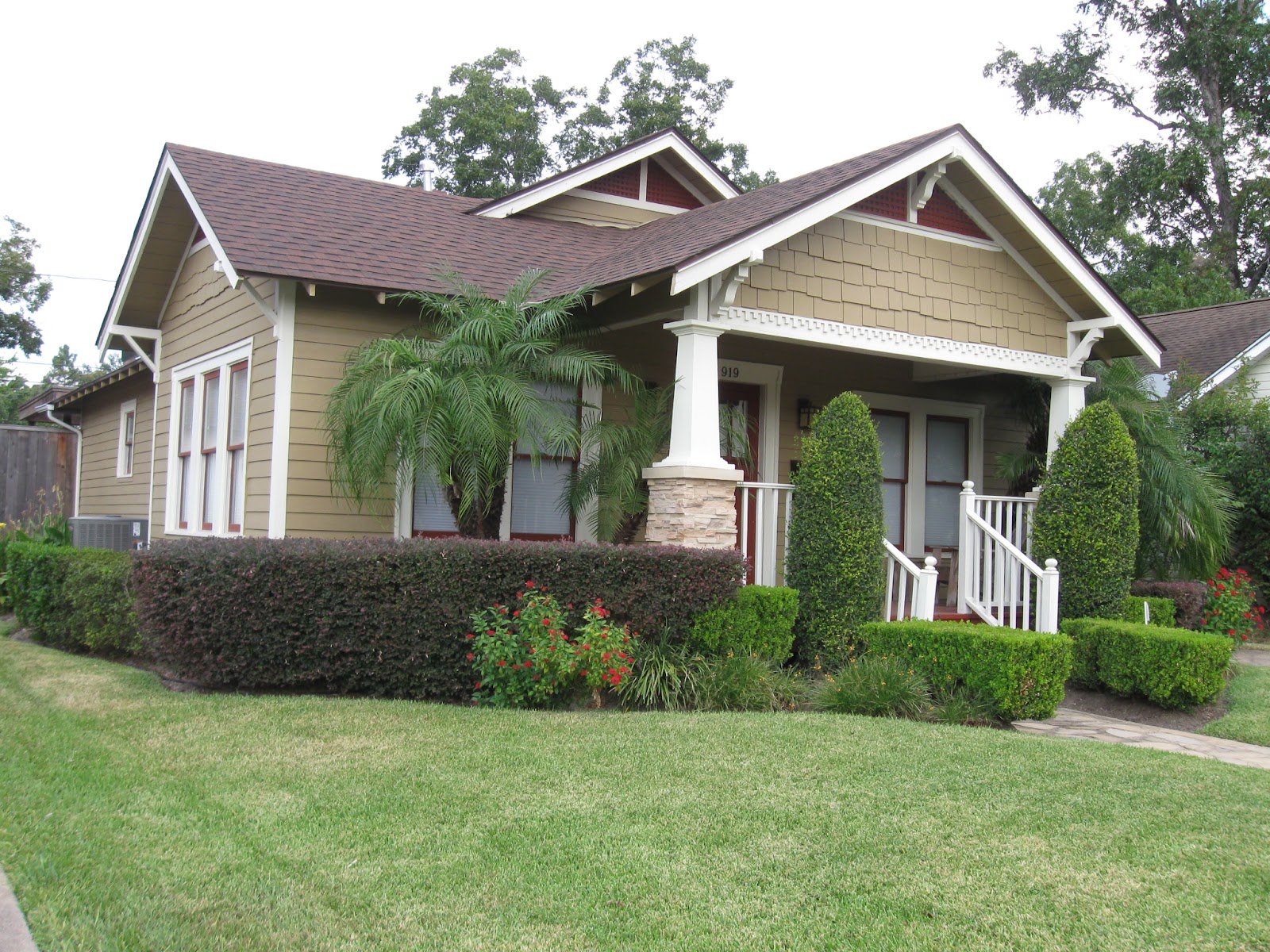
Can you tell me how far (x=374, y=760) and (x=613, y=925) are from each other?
251cm

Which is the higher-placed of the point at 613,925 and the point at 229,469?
the point at 229,469

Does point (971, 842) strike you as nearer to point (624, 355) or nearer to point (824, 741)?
point (824, 741)

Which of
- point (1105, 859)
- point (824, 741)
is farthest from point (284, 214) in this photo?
point (1105, 859)

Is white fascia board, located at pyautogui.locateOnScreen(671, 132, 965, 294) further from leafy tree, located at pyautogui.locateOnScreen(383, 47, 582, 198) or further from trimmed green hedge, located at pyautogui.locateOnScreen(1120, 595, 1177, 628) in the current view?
leafy tree, located at pyautogui.locateOnScreen(383, 47, 582, 198)

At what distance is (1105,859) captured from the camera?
463cm

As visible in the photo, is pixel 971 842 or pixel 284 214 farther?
pixel 284 214

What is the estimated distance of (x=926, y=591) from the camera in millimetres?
9219

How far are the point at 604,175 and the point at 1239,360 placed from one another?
10.7 meters

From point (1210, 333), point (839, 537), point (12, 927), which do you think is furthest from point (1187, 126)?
point (12, 927)

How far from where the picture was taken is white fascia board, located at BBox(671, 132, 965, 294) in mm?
8531

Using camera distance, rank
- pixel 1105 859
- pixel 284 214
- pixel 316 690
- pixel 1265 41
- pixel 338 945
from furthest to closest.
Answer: pixel 1265 41
pixel 284 214
pixel 316 690
pixel 1105 859
pixel 338 945

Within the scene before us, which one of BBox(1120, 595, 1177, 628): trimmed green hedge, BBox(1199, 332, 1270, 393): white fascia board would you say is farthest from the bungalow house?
BBox(1199, 332, 1270, 393): white fascia board

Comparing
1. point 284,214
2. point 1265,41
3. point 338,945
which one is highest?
point 1265,41

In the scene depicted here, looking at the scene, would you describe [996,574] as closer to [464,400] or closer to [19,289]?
[464,400]
